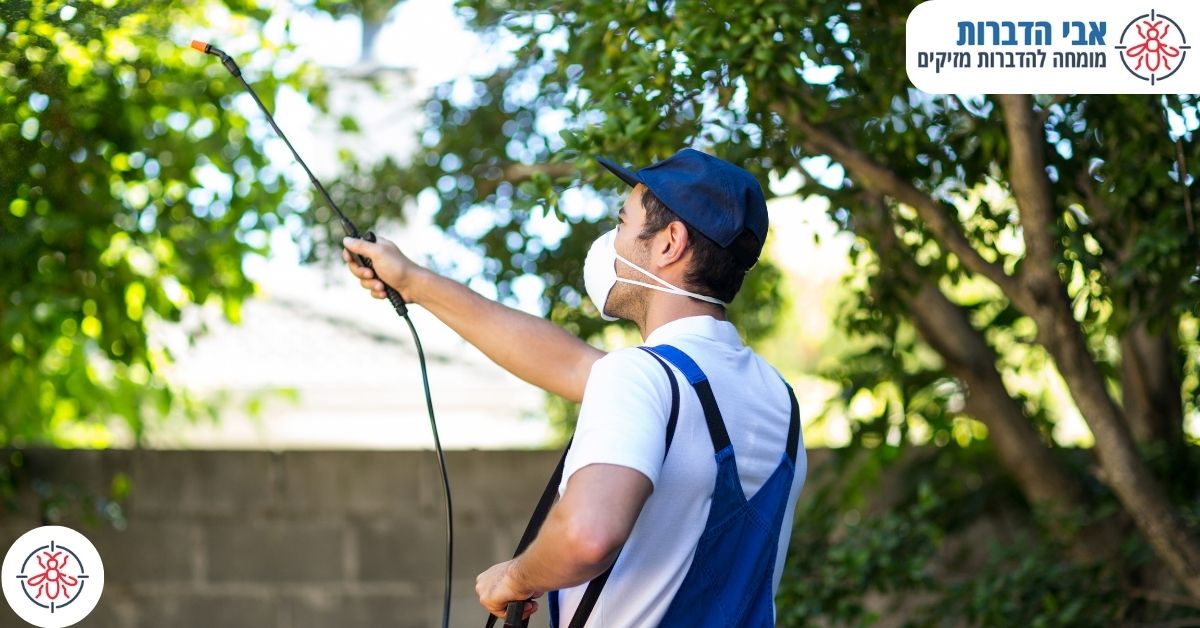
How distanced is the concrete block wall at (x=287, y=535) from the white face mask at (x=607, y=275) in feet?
7.72

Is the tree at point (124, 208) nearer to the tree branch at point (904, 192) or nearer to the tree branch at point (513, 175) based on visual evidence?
the tree branch at point (513, 175)

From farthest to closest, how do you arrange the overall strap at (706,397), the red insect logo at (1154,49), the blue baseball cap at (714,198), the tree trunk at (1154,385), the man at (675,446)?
the tree trunk at (1154,385) → the red insect logo at (1154,49) → the blue baseball cap at (714,198) → the overall strap at (706,397) → the man at (675,446)

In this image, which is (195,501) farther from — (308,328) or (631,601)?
(308,328)

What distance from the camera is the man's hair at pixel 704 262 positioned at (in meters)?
1.94

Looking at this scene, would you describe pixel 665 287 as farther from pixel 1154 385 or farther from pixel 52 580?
pixel 1154 385

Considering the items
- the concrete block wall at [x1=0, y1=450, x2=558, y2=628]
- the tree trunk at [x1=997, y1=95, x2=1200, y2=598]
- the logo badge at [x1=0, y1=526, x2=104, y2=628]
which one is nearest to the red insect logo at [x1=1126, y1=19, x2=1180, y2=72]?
the tree trunk at [x1=997, y1=95, x2=1200, y2=598]

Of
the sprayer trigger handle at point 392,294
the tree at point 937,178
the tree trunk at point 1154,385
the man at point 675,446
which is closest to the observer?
the man at point 675,446

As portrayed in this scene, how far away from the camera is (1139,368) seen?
13.7 ft

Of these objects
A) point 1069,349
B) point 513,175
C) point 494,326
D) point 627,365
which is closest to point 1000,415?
point 1069,349

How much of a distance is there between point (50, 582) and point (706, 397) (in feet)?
6.23

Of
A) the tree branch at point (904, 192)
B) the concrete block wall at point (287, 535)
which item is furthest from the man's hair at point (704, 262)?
the concrete block wall at point (287, 535)

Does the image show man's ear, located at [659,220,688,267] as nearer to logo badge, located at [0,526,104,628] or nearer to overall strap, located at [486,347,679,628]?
overall strap, located at [486,347,679,628]

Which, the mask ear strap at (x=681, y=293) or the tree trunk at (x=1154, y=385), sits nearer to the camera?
the mask ear strap at (x=681, y=293)

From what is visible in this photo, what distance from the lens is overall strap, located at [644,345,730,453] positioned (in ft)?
5.79
